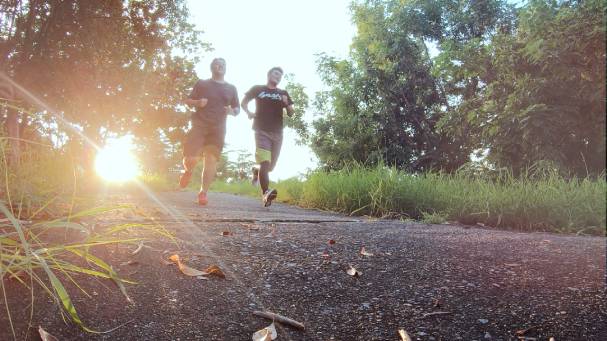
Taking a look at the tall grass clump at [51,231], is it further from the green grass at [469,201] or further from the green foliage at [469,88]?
the green foliage at [469,88]

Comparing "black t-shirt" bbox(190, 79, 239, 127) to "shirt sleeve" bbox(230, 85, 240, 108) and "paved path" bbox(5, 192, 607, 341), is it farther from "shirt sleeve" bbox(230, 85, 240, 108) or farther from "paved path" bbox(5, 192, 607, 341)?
"paved path" bbox(5, 192, 607, 341)

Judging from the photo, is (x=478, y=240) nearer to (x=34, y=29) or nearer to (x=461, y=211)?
(x=461, y=211)

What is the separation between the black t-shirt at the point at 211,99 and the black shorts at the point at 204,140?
7 cm

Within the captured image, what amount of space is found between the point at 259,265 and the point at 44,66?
559cm

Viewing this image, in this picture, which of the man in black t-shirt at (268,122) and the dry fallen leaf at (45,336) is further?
the man in black t-shirt at (268,122)

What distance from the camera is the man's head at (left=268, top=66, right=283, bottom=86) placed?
5.42 metres

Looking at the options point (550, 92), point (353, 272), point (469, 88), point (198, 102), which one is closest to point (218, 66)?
point (198, 102)

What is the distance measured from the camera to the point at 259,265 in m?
1.87

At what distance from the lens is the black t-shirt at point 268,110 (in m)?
5.31

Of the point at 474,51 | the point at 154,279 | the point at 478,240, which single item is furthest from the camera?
the point at 474,51

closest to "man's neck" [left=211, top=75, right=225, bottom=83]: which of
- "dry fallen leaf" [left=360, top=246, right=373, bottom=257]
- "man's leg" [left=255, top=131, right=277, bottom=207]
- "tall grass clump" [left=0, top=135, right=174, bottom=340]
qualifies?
"man's leg" [left=255, top=131, right=277, bottom=207]

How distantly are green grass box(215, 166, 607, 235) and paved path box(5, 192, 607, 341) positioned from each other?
2.20 metres

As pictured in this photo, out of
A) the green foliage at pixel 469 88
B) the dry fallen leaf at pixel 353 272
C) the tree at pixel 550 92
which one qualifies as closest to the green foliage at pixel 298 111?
the green foliage at pixel 469 88

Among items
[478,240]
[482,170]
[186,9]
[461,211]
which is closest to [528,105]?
[482,170]
